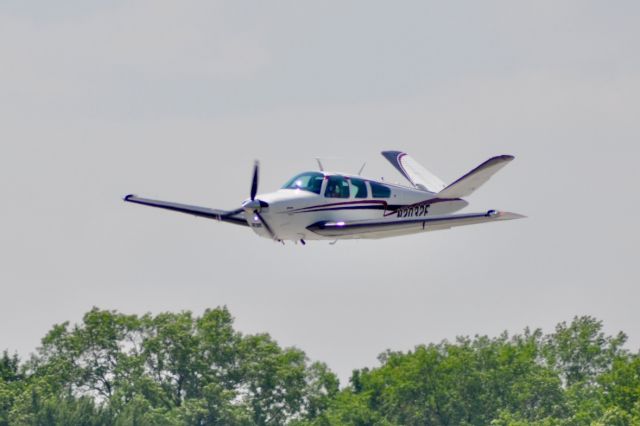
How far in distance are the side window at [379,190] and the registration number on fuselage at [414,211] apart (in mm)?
1122

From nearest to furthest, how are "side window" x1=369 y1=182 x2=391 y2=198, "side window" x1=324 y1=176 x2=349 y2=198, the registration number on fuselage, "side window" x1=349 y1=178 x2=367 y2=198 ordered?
1. "side window" x1=324 y1=176 x2=349 y2=198
2. "side window" x1=349 y1=178 x2=367 y2=198
3. "side window" x1=369 y1=182 x2=391 y2=198
4. the registration number on fuselage

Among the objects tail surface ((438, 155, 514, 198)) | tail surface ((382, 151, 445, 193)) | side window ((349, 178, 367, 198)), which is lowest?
side window ((349, 178, 367, 198))

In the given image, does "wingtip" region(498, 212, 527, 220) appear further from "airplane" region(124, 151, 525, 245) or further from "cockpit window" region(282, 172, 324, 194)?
"cockpit window" region(282, 172, 324, 194)

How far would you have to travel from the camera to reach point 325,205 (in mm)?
83000

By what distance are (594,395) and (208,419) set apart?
35007 mm

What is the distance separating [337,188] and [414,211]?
5.17 metres

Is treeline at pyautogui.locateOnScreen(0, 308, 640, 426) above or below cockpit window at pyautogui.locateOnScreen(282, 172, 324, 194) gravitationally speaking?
above

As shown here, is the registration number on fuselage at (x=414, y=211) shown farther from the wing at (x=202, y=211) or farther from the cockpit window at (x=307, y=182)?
the wing at (x=202, y=211)

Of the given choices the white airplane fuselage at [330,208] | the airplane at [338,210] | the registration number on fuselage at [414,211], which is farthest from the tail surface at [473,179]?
the registration number on fuselage at [414,211]

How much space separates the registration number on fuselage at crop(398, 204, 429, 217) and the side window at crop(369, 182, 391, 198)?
1122 mm

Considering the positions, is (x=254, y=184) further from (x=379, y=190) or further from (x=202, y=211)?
(x=379, y=190)

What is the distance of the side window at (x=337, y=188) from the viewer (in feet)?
274

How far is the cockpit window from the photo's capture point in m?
83.2

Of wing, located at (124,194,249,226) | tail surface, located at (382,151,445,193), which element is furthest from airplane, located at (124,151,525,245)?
tail surface, located at (382,151,445,193)
